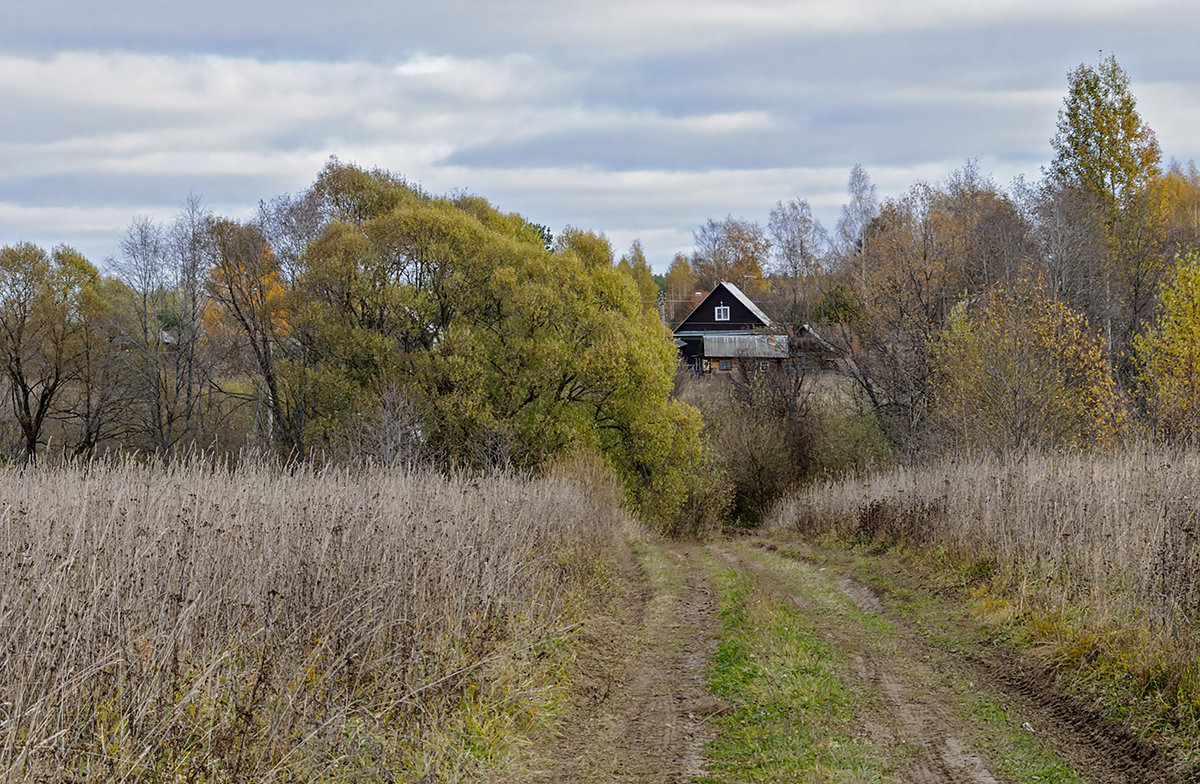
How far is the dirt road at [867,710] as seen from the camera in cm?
621

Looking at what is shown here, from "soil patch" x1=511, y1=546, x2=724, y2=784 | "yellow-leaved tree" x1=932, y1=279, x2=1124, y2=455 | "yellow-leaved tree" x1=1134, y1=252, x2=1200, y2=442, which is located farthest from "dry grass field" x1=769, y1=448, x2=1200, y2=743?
"yellow-leaved tree" x1=932, y1=279, x2=1124, y2=455

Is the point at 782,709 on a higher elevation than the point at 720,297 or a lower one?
lower

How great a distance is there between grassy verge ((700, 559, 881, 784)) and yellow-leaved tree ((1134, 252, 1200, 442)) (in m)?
9.46

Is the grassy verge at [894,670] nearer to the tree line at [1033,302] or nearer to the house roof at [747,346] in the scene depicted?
the tree line at [1033,302]

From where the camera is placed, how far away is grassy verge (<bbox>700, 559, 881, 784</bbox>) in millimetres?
6176

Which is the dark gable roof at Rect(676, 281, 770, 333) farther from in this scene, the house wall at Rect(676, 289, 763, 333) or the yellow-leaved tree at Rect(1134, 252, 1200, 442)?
the yellow-leaved tree at Rect(1134, 252, 1200, 442)

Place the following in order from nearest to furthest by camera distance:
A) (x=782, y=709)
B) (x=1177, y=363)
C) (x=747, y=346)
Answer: (x=782, y=709)
(x=1177, y=363)
(x=747, y=346)

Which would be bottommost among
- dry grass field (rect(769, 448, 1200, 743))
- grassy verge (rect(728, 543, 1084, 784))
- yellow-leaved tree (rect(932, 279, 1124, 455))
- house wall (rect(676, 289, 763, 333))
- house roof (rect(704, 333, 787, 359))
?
grassy verge (rect(728, 543, 1084, 784))

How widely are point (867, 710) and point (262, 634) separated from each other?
468 centimetres

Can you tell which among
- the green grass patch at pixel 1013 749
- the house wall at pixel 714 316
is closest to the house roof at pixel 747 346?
the house wall at pixel 714 316

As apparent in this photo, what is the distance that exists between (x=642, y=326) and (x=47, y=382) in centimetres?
2461

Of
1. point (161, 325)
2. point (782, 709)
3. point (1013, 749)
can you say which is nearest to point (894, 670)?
point (782, 709)

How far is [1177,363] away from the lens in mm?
16281

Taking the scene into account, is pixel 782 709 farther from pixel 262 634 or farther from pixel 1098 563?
pixel 262 634
